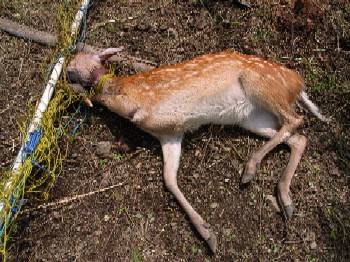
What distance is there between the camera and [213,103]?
3639 millimetres

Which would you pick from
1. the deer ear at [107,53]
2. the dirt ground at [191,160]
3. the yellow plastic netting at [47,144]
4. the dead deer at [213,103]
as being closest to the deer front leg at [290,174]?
the dead deer at [213,103]

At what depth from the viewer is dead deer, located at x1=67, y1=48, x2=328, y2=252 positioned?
11.7 feet

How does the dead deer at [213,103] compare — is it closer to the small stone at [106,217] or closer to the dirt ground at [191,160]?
the dirt ground at [191,160]

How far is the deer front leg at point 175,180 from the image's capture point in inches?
140

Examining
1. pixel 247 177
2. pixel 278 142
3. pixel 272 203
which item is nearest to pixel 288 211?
pixel 272 203

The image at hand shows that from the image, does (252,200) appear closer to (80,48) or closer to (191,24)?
(191,24)

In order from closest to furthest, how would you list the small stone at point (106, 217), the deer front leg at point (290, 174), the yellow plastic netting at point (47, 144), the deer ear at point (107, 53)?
1. the yellow plastic netting at point (47, 144)
2. the deer front leg at point (290, 174)
3. the small stone at point (106, 217)
4. the deer ear at point (107, 53)

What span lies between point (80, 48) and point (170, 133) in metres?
1.42

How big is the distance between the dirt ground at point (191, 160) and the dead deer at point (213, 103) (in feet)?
0.42

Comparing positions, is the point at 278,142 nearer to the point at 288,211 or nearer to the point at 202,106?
the point at 288,211

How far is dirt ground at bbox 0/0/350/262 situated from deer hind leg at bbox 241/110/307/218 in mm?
110

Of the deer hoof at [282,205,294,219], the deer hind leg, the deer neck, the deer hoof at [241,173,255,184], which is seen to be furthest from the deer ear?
the deer hoof at [282,205,294,219]

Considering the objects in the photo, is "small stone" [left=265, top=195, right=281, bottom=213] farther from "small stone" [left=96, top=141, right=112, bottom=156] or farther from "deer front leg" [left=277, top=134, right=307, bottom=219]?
"small stone" [left=96, top=141, right=112, bottom=156]

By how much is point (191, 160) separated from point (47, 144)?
4.76ft
